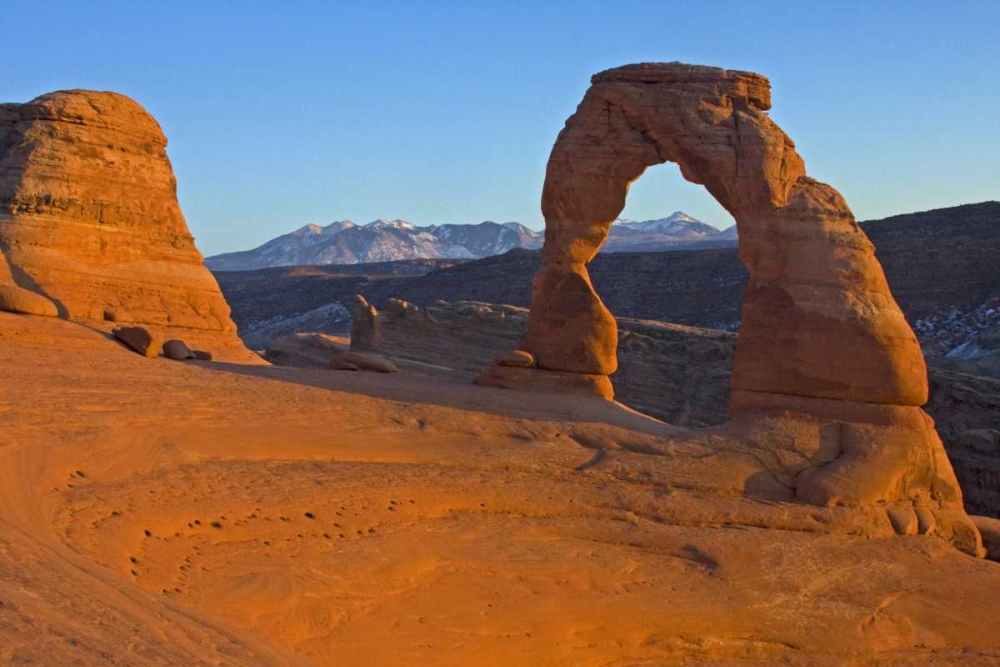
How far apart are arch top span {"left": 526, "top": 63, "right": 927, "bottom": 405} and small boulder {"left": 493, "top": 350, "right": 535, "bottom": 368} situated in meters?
0.19

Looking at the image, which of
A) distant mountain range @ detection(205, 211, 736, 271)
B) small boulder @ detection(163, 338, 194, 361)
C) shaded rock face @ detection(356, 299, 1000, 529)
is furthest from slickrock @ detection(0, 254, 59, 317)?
distant mountain range @ detection(205, 211, 736, 271)

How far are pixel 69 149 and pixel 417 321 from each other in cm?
1418

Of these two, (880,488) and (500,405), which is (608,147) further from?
(880,488)

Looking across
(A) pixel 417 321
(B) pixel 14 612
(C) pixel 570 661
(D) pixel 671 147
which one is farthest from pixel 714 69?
(A) pixel 417 321

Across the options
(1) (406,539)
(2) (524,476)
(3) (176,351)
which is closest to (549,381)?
(2) (524,476)

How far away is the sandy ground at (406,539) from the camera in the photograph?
796 cm

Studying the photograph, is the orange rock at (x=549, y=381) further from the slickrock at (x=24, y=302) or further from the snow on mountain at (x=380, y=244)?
the snow on mountain at (x=380, y=244)

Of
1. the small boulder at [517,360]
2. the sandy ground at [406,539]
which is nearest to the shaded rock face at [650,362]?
the small boulder at [517,360]

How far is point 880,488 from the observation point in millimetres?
13906

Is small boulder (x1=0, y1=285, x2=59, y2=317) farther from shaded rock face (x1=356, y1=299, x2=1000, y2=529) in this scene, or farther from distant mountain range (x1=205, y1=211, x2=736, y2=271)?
distant mountain range (x1=205, y1=211, x2=736, y2=271)

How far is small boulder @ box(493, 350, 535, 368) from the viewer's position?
16.5m

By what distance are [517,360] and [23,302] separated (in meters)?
7.06

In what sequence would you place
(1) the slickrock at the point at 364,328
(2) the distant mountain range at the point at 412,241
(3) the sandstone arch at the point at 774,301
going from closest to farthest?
(3) the sandstone arch at the point at 774,301, (1) the slickrock at the point at 364,328, (2) the distant mountain range at the point at 412,241

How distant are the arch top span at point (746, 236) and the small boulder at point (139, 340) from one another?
5253 millimetres
